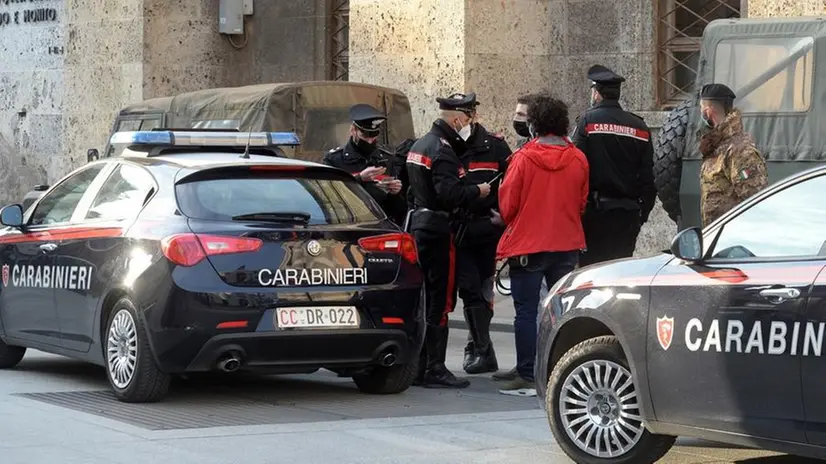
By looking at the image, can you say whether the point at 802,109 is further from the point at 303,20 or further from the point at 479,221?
the point at 303,20

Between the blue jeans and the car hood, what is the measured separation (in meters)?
2.22

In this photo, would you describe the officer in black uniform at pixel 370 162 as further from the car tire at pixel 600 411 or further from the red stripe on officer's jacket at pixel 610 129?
the car tire at pixel 600 411

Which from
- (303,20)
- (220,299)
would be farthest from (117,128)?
(220,299)

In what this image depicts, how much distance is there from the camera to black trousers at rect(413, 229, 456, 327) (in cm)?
1040

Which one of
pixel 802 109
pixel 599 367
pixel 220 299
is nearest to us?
pixel 599 367

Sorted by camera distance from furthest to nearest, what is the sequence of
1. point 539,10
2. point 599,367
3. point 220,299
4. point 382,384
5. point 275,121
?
point 539,10 < point 275,121 < point 382,384 < point 220,299 < point 599,367

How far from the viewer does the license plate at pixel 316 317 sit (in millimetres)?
9086

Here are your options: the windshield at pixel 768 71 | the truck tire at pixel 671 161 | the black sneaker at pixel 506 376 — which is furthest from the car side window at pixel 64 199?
the windshield at pixel 768 71

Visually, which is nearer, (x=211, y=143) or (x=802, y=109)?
(x=211, y=143)

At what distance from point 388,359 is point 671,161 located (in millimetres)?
3303

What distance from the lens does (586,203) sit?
10.4 m

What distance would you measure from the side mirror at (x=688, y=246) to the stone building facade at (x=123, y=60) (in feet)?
57.8

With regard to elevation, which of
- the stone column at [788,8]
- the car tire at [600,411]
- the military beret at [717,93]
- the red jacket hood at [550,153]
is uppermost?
the stone column at [788,8]

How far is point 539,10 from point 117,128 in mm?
5369
